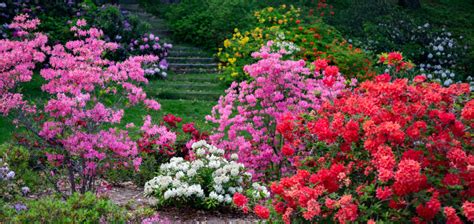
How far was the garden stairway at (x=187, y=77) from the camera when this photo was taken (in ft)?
38.5

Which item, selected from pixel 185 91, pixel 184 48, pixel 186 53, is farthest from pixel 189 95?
pixel 184 48

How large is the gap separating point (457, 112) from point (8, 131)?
262 inches

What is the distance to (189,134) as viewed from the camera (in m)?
8.11

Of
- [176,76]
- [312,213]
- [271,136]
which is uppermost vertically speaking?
[312,213]

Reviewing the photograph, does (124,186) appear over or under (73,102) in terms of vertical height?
under

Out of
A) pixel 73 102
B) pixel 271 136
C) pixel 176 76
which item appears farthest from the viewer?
pixel 176 76

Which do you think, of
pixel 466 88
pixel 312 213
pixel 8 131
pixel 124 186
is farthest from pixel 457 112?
pixel 8 131

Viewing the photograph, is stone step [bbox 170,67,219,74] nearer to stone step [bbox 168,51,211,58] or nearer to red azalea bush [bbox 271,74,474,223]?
stone step [bbox 168,51,211,58]

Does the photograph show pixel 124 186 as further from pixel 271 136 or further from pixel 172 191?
pixel 271 136

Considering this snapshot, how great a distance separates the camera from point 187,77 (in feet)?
42.9

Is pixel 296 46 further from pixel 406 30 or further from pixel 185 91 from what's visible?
pixel 406 30

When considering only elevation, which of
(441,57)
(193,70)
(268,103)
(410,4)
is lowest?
(193,70)

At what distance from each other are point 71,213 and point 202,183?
7.22 ft

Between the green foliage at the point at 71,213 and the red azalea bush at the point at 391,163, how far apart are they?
1245mm
